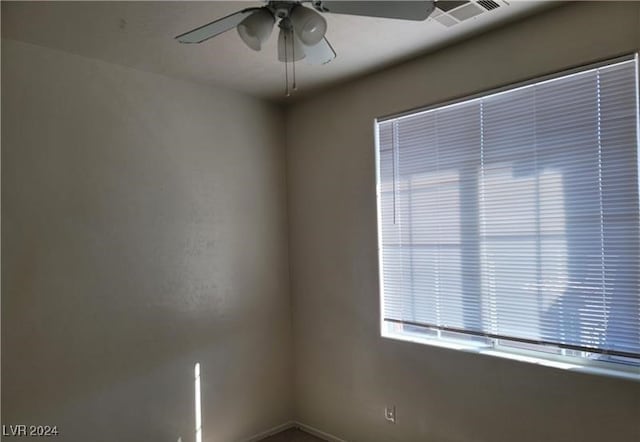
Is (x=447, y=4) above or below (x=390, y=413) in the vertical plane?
above

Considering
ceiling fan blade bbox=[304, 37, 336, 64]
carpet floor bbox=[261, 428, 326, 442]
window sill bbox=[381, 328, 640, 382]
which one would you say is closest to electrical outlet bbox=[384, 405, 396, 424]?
window sill bbox=[381, 328, 640, 382]

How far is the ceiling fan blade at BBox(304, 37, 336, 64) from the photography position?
1.91 m

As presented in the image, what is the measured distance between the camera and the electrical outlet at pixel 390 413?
9.98ft

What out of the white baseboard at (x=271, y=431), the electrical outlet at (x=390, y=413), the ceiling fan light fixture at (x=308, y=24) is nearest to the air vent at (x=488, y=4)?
the ceiling fan light fixture at (x=308, y=24)

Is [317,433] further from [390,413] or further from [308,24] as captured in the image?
[308,24]

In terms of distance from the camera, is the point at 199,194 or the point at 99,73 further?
the point at 199,194

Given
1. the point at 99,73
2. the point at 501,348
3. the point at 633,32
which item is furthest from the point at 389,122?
the point at 99,73

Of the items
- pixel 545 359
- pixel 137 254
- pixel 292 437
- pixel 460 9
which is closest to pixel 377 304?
pixel 545 359

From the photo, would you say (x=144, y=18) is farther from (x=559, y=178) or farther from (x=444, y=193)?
(x=559, y=178)

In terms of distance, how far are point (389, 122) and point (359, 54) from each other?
56 cm

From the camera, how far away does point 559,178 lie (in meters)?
2.33

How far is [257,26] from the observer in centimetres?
171

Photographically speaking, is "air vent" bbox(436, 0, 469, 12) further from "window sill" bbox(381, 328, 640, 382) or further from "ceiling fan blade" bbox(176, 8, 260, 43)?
"window sill" bbox(381, 328, 640, 382)

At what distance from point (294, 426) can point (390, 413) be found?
112 centimetres
